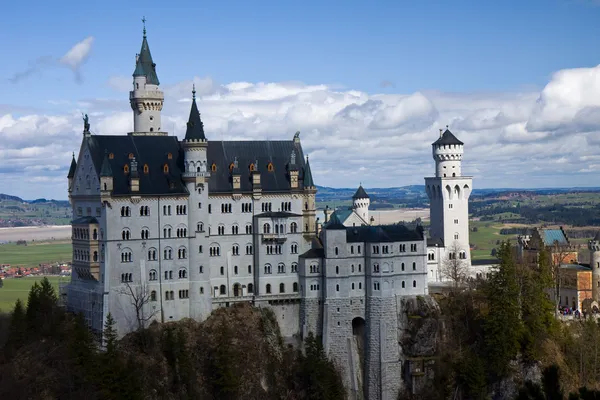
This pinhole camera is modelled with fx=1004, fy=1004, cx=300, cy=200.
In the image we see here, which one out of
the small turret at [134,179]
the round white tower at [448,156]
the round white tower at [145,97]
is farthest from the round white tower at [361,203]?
the small turret at [134,179]

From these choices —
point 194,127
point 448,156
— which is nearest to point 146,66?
point 194,127

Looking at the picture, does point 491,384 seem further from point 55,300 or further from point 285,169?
point 55,300

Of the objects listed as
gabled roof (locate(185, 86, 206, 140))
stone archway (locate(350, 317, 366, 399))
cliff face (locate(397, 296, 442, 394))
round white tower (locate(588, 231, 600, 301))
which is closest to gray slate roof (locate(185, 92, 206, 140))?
gabled roof (locate(185, 86, 206, 140))

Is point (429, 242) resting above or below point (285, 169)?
below

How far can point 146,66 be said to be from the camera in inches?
4441

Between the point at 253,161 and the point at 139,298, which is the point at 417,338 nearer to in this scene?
the point at 253,161

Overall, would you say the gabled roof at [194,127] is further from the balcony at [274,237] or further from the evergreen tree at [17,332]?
the evergreen tree at [17,332]

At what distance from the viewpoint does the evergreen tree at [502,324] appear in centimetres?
10556

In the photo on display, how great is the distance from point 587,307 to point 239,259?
40.5 metres

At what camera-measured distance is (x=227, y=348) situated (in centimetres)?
9912

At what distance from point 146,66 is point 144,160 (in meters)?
13.9

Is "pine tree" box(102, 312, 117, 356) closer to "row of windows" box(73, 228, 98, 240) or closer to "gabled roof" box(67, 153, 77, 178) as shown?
"row of windows" box(73, 228, 98, 240)

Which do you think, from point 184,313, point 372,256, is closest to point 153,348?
point 184,313

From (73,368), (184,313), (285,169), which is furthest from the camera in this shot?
(285,169)
